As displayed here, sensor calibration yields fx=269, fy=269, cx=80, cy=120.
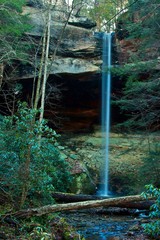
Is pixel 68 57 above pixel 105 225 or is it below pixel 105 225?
above

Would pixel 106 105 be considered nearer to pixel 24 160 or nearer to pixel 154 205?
pixel 24 160

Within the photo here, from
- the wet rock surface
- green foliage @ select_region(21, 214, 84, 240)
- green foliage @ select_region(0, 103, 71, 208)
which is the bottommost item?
the wet rock surface

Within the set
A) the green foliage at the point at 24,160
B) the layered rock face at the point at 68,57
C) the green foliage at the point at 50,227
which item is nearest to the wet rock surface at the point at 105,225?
the green foliage at the point at 50,227

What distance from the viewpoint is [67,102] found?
17.4 meters

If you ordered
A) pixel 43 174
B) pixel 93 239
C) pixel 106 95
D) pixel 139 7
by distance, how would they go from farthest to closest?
pixel 106 95
pixel 139 7
pixel 93 239
pixel 43 174

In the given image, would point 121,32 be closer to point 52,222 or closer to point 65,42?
point 65,42

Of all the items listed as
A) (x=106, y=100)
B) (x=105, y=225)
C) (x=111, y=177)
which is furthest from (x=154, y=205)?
(x=106, y=100)

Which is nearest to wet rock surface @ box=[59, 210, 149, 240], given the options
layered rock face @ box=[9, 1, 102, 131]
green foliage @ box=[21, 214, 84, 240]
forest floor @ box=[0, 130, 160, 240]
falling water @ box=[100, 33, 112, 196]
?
forest floor @ box=[0, 130, 160, 240]

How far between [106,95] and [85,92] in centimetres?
136

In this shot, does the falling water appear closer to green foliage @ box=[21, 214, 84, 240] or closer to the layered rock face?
the layered rock face

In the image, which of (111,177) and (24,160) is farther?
(111,177)

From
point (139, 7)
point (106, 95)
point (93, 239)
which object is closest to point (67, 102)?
point (106, 95)

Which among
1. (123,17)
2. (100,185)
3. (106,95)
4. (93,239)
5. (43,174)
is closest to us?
(43,174)

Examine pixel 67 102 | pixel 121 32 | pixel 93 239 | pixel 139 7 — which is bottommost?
pixel 93 239
